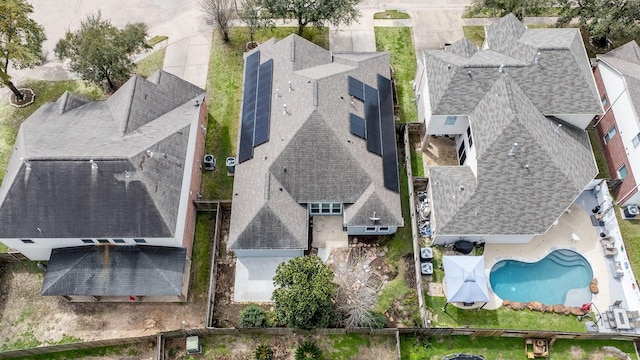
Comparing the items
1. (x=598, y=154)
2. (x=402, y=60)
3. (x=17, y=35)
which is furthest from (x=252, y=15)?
(x=598, y=154)

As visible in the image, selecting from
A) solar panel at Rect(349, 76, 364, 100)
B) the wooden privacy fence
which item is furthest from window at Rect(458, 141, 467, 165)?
the wooden privacy fence

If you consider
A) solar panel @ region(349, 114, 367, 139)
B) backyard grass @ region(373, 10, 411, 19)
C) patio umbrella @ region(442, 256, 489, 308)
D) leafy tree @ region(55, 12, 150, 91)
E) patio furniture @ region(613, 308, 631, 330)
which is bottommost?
patio furniture @ region(613, 308, 631, 330)

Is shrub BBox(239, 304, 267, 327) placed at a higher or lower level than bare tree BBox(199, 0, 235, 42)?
lower

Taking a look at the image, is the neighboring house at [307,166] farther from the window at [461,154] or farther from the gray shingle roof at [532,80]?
the window at [461,154]

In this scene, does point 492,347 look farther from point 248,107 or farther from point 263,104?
point 248,107

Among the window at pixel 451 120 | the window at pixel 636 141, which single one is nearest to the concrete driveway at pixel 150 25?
the window at pixel 451 120

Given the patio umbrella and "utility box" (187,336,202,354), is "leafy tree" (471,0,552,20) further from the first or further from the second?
"utility box" (187,336,202,354)
